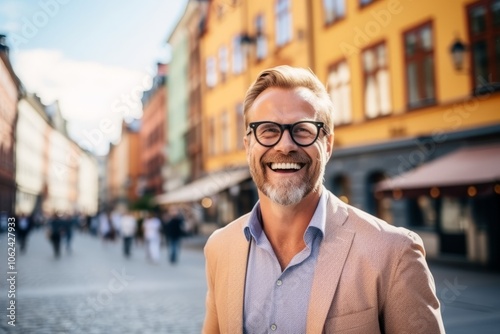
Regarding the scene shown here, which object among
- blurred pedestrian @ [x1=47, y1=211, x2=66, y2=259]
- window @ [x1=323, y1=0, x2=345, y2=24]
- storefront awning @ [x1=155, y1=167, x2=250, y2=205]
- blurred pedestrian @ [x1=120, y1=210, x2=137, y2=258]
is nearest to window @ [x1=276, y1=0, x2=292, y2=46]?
window @ [x1=323, y1=0, x2=345, y2=24]

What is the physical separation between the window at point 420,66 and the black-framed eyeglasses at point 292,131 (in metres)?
14.1

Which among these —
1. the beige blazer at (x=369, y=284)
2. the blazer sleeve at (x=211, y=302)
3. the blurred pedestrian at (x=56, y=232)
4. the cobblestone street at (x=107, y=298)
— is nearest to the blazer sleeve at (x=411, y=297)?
Result: the beige blazer at (x=369, y=284)

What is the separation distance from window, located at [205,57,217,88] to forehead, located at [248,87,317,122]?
30.3m

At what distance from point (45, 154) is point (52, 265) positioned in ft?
30.6

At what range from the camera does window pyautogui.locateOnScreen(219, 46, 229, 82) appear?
1179 inches

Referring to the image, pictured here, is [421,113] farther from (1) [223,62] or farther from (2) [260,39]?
(1) [223,62]

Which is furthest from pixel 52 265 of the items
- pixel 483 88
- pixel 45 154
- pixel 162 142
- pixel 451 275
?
pixel 162 142

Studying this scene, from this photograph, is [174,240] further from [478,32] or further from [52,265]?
[478,32]

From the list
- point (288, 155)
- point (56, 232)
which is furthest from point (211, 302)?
point (56, 232)

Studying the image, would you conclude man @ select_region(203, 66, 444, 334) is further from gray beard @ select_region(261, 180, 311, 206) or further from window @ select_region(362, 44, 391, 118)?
window @ select_region(362, 44, 391, 118)

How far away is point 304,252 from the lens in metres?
1.98

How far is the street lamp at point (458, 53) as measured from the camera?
1327cm

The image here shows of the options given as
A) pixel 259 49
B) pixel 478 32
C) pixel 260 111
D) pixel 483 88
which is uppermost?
pixel 259 49

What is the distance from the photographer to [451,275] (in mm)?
11812
